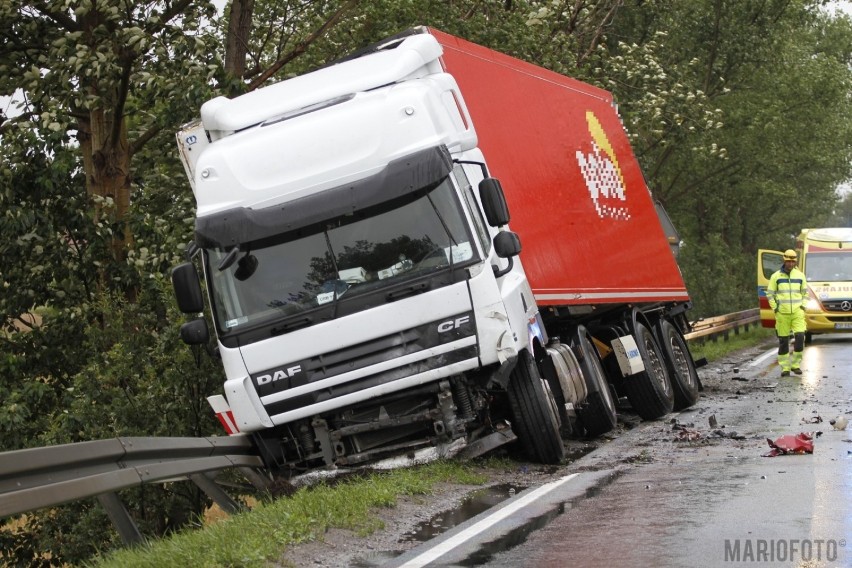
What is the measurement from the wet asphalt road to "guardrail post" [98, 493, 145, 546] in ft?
5.85

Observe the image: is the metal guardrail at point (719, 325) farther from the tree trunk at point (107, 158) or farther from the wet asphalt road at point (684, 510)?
the wet asphalt road at point (684, 510)

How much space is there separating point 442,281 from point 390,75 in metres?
1.77

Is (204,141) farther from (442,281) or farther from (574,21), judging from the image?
(574,21)

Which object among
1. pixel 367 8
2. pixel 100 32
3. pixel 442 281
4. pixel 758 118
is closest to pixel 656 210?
pixel 367 8

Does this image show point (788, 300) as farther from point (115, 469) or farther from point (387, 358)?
point (115, 469)

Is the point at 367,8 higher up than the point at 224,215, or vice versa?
the point at 367,8

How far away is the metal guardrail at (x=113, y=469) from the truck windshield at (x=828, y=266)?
72.6ft

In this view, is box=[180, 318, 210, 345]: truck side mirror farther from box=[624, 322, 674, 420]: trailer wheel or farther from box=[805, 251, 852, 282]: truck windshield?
box=[805, 251, 852, 282]: truck windshield

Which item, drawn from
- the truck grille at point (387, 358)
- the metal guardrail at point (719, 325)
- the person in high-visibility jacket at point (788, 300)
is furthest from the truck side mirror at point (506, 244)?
the metal guardrail at point (719, 325)

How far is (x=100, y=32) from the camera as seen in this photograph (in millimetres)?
14680

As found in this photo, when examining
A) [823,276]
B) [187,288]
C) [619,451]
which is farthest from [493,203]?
[823,276]

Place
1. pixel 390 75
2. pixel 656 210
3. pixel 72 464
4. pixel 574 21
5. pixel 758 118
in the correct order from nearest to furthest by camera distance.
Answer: pixel 72 464
pixel 390 75
pixel 656 210
pixel 574 21
pixel 758 118

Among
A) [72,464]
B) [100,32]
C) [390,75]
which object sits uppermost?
[100,32]

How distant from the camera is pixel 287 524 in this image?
770 cm
